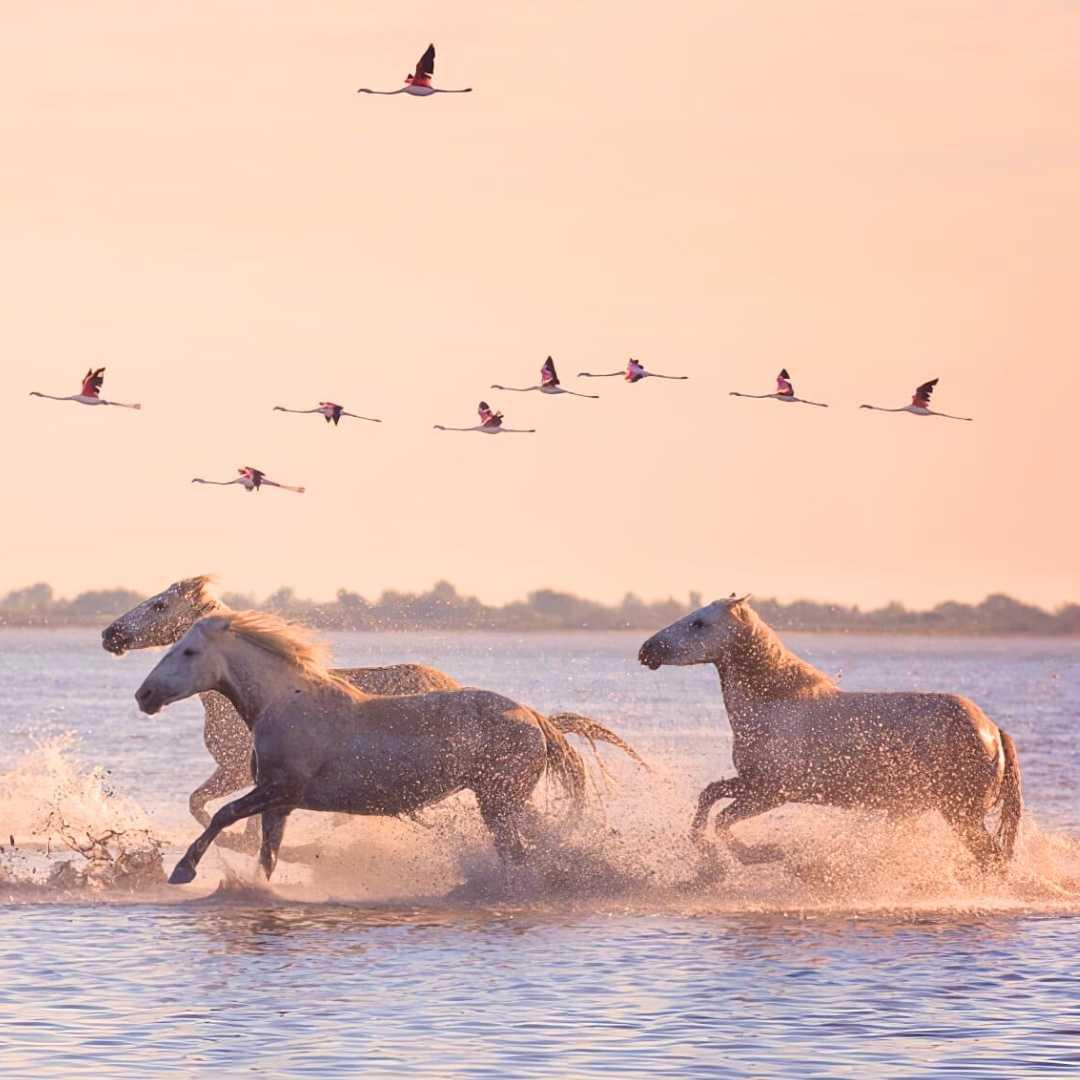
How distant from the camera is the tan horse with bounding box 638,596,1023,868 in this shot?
17391 mm

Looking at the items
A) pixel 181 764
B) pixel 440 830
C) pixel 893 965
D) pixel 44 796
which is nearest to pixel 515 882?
pixel 440 830

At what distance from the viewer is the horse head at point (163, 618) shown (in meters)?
17.7

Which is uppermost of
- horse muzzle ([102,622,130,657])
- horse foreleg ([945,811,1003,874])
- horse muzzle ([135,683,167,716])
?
horse muzzle ([102,622,130,657])

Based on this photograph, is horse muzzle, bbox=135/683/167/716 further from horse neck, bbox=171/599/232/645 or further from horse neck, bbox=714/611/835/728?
horse neck, bbox=714/611/835/728

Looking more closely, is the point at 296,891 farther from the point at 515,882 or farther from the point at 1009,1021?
the point at 1009,1021

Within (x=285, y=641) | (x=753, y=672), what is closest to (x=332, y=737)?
(x=285, y=641)

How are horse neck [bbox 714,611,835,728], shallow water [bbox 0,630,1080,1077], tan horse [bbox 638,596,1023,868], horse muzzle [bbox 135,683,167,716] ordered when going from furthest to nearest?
horse neck [bbox 714,611,835,728], tan horse [bbox 638,596,1023,868], horse muzzle [bbox 135,683,167,716], shallow water [bbox 0,630,1080,1077]

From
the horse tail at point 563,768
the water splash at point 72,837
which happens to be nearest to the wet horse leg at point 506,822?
the horse tail at point 563,768

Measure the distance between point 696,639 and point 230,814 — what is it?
3343 millimetres

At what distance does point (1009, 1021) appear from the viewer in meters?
12.3

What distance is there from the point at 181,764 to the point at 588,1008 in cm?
2075

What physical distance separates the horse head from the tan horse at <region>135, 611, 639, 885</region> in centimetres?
114

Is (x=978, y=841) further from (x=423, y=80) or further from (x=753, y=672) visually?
(x=423, y=80)

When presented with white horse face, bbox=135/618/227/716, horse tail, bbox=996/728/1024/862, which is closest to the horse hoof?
white horse face, bbox=135/618/227/716
